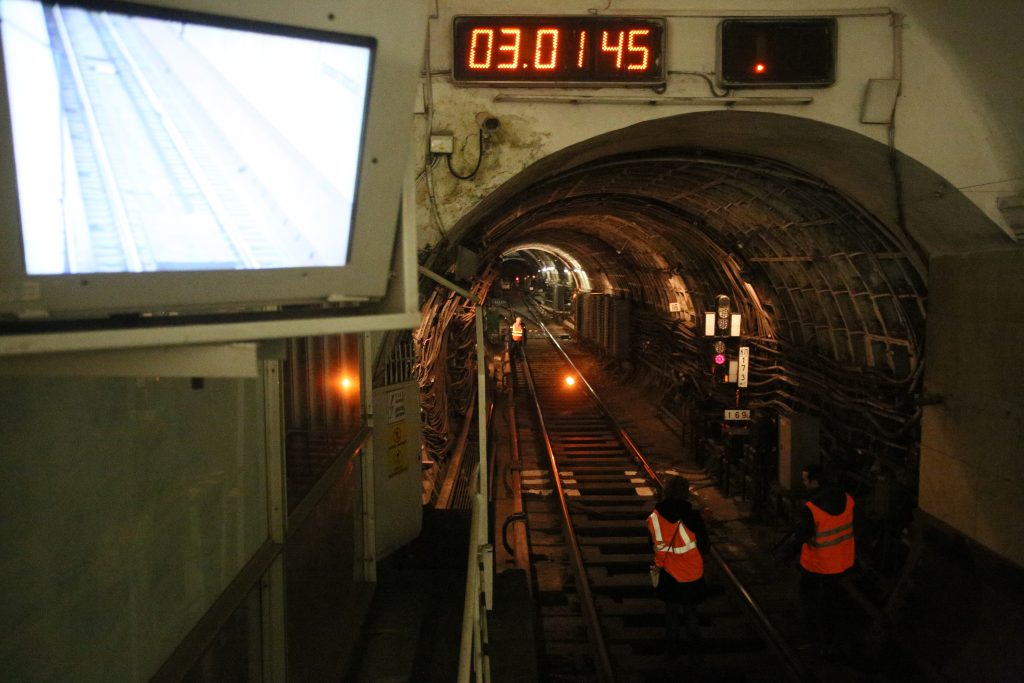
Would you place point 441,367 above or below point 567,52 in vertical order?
below

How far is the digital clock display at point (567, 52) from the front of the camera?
6.15 m

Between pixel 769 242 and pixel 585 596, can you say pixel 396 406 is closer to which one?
pixel 585 596

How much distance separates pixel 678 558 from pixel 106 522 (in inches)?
190

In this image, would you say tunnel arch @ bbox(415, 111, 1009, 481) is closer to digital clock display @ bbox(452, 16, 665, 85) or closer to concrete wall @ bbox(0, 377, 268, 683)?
digital clock display @ bbox(452, 16, 665, 85)

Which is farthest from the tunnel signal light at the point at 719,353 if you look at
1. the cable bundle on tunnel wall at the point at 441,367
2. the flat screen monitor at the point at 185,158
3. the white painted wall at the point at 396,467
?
the flat screen monitor at the point at 185,158

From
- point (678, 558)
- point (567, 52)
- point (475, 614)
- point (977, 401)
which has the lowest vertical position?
point (678, 558)

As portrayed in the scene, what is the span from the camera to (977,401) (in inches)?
253

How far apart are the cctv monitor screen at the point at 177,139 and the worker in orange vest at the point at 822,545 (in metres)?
5.30

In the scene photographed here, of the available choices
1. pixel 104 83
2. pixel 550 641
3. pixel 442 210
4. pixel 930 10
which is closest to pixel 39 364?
pixel 104 83

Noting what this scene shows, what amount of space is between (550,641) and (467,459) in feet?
21.2

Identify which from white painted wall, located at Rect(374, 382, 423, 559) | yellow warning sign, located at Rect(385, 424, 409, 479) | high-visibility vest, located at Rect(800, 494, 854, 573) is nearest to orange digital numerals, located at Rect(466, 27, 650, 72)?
white painted wall, located at Rect(374, 382, 423, 559)

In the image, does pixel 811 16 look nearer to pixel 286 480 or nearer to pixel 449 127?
pixel 449 127

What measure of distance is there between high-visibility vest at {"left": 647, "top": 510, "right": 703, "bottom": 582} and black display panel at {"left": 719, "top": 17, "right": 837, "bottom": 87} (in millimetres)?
3712

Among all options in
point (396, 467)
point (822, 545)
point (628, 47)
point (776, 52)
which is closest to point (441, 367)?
point (396, 467)
